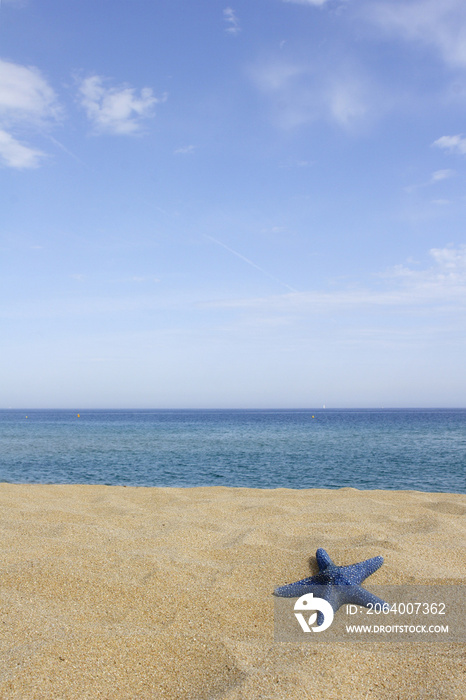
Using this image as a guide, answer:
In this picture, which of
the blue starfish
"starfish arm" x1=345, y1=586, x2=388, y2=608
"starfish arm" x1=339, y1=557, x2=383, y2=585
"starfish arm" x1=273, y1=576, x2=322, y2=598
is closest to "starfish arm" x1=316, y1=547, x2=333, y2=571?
the blue starfish

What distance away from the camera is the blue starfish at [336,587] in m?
5.66

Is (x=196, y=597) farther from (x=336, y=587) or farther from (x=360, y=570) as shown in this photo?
(x=360, y=570)

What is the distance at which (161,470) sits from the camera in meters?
24.8

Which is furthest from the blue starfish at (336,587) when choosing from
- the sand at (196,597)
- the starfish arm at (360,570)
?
the sand at (196,597)

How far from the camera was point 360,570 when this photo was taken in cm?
621

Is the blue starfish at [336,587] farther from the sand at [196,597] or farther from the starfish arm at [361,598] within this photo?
the sand at [196,597]

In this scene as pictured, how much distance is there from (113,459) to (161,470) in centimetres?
628

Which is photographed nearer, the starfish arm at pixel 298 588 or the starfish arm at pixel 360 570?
the starfish arm at pixel 298 588

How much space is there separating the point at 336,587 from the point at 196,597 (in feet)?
5.53

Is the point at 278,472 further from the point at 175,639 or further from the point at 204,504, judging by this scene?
the point at 175,639

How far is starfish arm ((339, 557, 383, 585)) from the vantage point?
5980 mm

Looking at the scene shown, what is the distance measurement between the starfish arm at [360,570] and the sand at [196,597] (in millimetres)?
187

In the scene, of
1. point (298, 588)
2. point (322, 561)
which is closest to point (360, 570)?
point (322, 561)

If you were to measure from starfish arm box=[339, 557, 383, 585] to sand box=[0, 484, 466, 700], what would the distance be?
0.19 meters
